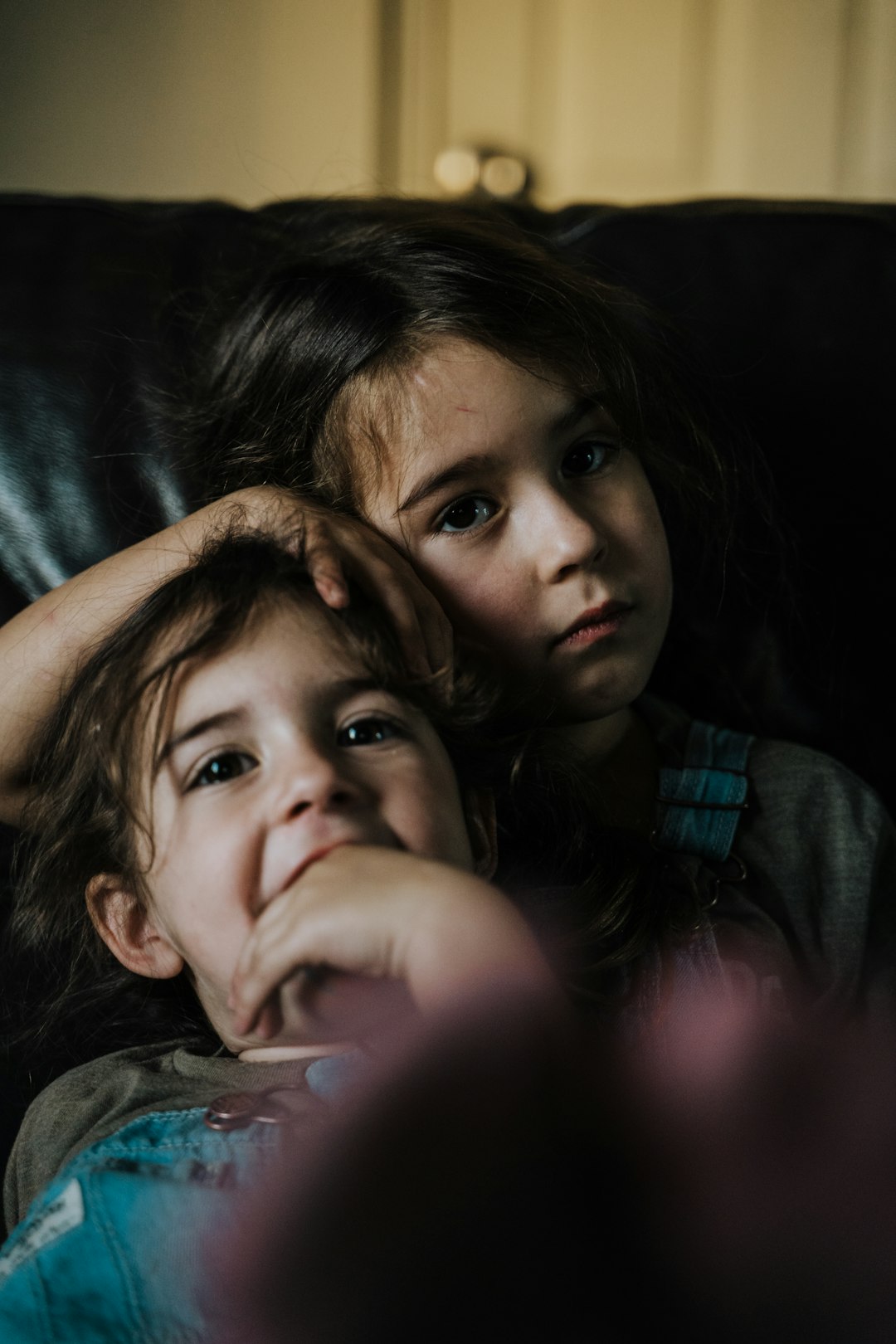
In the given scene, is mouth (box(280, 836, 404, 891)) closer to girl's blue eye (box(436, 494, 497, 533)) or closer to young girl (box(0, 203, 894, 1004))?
young girl (box(0, 203, 894, 1004))

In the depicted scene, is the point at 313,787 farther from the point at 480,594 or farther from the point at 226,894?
the point at 480,594

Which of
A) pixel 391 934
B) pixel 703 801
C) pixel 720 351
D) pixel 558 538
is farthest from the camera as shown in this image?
pixel 720 351

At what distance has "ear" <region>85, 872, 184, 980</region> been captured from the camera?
75 centimetres

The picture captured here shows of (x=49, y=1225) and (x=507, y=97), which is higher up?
(x=507, y=97)

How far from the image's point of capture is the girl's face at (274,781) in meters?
0.63

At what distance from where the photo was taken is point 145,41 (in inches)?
86.4

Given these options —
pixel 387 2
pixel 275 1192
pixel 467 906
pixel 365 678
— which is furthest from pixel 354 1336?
pixel 387 2

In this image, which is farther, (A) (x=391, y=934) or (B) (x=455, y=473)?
(B) (x=455, y=473)

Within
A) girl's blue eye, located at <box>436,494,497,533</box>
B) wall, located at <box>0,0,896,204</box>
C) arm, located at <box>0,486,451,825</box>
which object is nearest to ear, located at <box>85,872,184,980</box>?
arm, located at <box>0,486,451,825</box>

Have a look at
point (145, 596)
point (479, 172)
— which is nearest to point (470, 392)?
point (145, 596)

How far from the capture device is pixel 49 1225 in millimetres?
597

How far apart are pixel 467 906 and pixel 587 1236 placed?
0.50ft

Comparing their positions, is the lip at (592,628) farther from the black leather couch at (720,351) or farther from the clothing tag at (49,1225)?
the clothing tag at (49,1225)

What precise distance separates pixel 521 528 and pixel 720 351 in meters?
0.37
